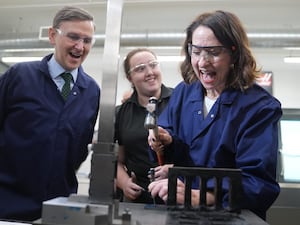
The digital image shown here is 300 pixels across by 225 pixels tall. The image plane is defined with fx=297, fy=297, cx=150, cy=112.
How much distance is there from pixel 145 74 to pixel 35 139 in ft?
2.17

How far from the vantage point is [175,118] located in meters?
1.05

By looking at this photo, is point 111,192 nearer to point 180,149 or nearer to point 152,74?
point 180,149

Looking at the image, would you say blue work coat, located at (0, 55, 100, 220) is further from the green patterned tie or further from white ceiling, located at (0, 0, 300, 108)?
white ceiling, located at (0, 0, 300, 108)

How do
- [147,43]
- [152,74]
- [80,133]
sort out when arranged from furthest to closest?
[147,43]
[152,74]
[80,133]

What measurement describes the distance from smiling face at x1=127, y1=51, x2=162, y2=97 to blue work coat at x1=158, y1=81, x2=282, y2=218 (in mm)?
548

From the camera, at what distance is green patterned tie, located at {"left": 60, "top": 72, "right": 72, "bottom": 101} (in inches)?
51.5

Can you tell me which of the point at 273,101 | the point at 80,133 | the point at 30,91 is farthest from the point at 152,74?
the point at 273,101

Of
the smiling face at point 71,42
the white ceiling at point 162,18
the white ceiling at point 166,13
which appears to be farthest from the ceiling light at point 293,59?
the smiling face at point 71,42

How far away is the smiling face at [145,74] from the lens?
1578mm

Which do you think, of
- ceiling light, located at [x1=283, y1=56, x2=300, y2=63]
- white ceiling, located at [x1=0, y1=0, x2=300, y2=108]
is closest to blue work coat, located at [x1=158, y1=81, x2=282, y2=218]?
white ceiling, located at [x1=0, y1=0, x2=300, y2=108]

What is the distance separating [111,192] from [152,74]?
3.64ft

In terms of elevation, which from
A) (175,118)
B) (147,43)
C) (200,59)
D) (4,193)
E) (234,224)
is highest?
(147,43)

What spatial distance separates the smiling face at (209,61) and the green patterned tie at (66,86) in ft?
2.02

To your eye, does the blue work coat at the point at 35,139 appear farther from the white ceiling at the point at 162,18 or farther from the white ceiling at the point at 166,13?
the white ceiling at the point at 166,13
